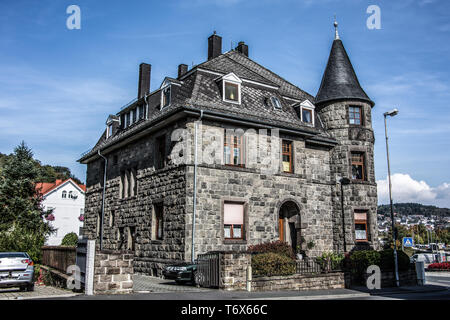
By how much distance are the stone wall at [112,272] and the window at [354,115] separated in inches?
707

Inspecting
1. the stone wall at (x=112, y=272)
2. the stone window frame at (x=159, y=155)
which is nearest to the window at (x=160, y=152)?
→ the stone window frame at (x=159, y=155)

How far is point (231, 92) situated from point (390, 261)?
1196cm

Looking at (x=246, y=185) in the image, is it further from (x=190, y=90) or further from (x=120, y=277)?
(x=120, y=277)

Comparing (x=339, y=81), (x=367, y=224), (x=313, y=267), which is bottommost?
(x=313, y=267)

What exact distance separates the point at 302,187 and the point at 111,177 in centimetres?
1303

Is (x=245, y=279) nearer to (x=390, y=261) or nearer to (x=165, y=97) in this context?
(x=390, y=261)

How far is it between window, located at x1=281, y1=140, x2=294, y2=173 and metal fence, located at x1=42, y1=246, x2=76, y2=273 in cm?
1239

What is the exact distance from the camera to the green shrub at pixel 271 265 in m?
15.7

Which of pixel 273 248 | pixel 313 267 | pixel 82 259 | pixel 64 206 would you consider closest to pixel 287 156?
pixel 273 248

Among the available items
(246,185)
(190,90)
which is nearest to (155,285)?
Answer: (246,185)

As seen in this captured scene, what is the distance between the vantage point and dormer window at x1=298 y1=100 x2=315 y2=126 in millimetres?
24641

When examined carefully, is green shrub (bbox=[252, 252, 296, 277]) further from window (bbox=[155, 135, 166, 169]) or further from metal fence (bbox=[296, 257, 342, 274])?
window (bbox=[155, 135, 166, 169])

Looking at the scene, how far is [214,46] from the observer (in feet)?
89.8

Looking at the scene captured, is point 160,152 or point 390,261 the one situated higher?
point 160,152
